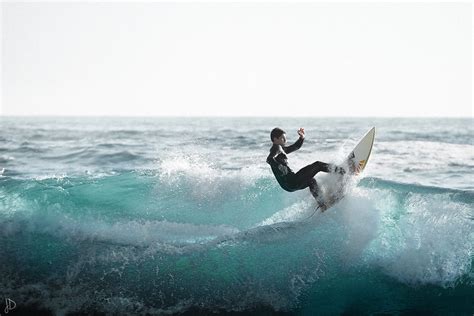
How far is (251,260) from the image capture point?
8820 mm

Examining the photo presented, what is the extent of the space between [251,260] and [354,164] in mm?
2615

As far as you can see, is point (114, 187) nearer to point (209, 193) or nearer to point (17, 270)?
point (209, 193)

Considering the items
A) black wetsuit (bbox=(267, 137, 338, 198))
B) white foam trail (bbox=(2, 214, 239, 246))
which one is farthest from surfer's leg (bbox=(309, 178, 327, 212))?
white foam trail (bbox=(2, 214, 239, 246))

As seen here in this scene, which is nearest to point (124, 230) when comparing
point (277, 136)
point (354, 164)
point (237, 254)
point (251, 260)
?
point (237, 254)

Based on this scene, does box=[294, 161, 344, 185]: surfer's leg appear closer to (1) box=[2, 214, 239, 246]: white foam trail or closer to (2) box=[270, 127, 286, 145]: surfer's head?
(2) box=[270, 127, 286, 145]: surfer's head

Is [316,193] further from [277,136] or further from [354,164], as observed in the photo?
[277,136]

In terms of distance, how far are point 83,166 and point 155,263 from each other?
11.4 meters

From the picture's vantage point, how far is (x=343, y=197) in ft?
31.2

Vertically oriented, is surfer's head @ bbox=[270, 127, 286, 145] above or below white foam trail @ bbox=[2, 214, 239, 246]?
above

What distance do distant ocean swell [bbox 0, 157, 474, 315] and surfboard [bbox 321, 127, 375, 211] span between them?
257 millimetres

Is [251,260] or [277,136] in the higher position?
[277,136]

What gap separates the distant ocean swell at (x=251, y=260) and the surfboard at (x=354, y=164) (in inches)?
10.1

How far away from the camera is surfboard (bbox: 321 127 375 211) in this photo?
934cm

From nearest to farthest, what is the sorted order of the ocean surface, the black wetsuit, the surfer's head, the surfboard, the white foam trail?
the ocean surface
the surfer's head
the black wetsuit
the surfboard
the white foam trail
